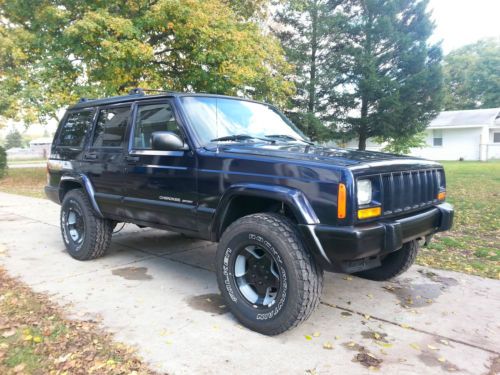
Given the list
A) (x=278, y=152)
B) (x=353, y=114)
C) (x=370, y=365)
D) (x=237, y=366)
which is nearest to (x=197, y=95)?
(x=278, y=152)

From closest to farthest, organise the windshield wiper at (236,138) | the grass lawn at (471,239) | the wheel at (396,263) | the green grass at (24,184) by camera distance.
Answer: the windshield wiper at (236,138) < the wheel at (396,263) < the grass lawn at (471,239) < the green grass at (24,184)

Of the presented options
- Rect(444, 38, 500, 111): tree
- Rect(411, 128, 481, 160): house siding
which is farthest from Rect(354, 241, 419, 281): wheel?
Rect(444, 38, 500, 111): tree

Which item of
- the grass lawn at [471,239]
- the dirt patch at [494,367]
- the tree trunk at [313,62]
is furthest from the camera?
the tree trunk at [313,62]

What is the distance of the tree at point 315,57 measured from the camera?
61.6 feet

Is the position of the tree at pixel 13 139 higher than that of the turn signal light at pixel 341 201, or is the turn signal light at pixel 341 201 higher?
the tree at pixel 13 139

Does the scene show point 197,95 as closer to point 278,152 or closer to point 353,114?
point 278,152

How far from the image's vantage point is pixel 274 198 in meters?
3.06

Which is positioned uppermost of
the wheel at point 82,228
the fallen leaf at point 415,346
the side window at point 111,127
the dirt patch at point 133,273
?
the side window at point 111,127

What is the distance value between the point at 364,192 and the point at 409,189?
65 cm

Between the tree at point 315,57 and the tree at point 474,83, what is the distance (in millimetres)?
29385

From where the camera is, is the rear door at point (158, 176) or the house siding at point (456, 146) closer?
the rear door at point (158, 176)

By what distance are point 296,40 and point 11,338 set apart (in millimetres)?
18907

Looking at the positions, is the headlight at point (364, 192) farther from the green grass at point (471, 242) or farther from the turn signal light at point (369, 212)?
the green grass at point (471, 242)

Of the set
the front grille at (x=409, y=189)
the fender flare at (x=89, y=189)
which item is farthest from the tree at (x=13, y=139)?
the front grille at (x=409, y=189)
